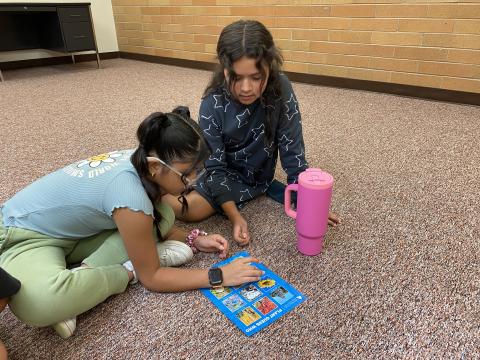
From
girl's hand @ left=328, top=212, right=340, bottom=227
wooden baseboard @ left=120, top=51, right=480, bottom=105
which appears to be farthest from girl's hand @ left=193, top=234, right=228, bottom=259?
wooden baseboard @ left=120, top=51, right=480, bottom=105

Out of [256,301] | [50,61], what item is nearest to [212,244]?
[256,301]

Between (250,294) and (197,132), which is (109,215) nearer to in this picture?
(197,132)

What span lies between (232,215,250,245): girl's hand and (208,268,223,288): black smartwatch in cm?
18

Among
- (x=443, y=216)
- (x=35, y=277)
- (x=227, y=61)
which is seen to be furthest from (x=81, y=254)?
(x=443, y=216)

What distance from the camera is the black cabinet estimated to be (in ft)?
10.7

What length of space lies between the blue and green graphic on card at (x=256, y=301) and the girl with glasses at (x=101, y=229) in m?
0.03

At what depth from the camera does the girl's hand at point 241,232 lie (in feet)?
3.38

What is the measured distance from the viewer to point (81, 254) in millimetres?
922

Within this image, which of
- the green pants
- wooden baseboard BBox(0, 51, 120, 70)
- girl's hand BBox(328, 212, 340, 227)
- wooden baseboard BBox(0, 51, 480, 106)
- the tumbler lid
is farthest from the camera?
wooden baseboard BBox(0, 51, 120, 70)

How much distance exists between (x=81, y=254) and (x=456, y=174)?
1.34 meters

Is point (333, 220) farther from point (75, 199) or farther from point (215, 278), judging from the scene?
point (75, 199)

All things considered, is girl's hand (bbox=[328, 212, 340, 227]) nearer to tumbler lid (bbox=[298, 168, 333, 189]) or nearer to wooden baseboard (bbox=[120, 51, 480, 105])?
tumbler lid (bbox=[298, 168, 333, 189])

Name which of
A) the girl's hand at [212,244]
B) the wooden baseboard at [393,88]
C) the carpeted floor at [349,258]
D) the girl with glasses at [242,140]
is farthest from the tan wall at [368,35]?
the girl's hand at [212,244]

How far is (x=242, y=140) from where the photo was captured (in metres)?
1.18
